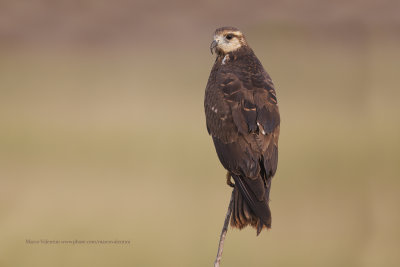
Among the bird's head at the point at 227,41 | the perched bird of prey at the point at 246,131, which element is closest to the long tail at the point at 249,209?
the perched bird of prey at the point at 246,131

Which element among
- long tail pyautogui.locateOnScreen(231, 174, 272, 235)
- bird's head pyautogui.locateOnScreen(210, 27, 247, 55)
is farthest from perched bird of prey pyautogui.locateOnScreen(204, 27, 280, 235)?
bird's head pyautogui.locateOnScreen(210, 27, 247, 55)

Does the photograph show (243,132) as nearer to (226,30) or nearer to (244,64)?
(244,64)

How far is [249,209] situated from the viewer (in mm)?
3016

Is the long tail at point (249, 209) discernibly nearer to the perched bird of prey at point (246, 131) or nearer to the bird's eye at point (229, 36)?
the perched bird of prey at point (246, 131)

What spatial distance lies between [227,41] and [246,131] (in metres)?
0.87

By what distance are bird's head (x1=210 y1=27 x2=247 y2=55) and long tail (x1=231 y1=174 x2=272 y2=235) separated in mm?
1088

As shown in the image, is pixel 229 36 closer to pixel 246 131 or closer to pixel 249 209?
pixel 246 131

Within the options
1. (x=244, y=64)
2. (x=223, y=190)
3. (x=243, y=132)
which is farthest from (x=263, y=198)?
(x=223, y=190)

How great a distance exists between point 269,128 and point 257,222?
1.71 ft

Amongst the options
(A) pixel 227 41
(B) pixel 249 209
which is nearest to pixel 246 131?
(B) pixel 249 209

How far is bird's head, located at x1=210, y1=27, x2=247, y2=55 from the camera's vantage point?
3.87 m

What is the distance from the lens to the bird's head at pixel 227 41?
3867 mm

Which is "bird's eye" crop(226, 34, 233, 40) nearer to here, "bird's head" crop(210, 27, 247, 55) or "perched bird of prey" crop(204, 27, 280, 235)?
"bird's head" crop(210, 27, 247, 55)

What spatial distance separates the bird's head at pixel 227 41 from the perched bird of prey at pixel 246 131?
0.60 ft
